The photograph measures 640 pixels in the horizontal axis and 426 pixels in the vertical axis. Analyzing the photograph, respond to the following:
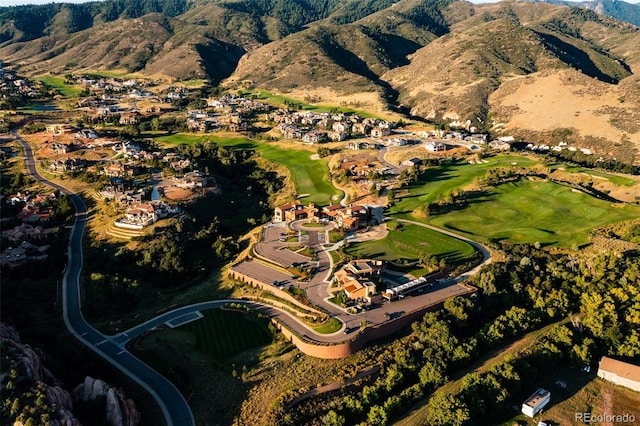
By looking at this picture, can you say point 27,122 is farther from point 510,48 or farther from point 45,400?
point 510,48

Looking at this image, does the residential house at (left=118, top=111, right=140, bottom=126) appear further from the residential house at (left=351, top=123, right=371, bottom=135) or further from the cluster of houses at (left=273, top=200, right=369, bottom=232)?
the cluster of houses at (left=273, top=200, right=369, bottom=232)

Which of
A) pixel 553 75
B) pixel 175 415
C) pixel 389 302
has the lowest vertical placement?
pixel 175 415

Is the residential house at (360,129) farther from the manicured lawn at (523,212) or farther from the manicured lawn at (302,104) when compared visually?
the manicured lawn at (523,212)

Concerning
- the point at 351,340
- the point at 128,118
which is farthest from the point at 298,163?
the point at 351,340

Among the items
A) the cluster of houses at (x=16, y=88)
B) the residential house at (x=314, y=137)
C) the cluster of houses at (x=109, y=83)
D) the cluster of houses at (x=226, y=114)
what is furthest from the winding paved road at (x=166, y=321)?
the cluster of houses at (x=109, y=83)

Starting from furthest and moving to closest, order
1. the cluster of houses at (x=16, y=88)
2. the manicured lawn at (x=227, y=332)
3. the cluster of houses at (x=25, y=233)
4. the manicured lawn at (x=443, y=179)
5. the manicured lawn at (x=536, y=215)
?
the cluster of houses at (x=16, y=88) < the manicured lawn at (x=443, y=179) < the cluster of houses at (x=25, y=233) < the manicured lawn at (x=536, y=215) < the manicured lawn at (x=227, y=332)

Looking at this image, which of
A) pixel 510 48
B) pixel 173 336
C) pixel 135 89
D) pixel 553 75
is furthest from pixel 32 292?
pixel 510 48

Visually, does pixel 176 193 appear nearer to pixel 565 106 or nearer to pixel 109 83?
pixel 565 106
